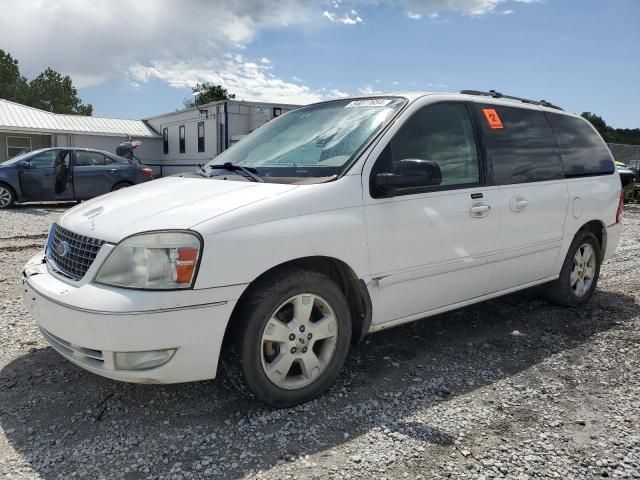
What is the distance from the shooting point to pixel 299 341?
2957 millimetres

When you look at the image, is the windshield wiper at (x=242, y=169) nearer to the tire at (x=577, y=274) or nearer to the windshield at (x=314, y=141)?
the windshield at (x=314, y=141)

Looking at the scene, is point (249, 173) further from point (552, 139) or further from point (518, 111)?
point (552, 139)

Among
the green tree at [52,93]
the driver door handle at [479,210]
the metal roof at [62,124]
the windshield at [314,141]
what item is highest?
the green tree at [52,93]

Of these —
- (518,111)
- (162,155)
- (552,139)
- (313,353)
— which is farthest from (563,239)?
(162,155)

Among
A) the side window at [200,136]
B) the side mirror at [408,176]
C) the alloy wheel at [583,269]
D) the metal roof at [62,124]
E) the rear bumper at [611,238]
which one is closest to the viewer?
the side mirror at [408,176]

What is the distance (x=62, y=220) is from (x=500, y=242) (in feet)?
9.89

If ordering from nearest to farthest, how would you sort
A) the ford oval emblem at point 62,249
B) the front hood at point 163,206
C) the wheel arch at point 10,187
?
the front hood at point 163,206 → the ford oval emblem at point 62,249 → the wheel arch at point 10,187

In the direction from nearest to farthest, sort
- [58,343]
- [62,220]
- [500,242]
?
[58,343] < [62,220] < [500,242]

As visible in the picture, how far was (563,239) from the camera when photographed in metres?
4.60

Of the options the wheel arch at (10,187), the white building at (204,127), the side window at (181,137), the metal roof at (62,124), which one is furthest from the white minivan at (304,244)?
the metal roof at (62,124)

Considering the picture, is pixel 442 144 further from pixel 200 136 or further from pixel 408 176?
pixel 200 136

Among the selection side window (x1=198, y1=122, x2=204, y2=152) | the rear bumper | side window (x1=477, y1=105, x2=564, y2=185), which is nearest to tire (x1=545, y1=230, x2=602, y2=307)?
the rear bumper

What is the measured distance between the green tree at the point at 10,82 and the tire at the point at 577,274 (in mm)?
A: 66183

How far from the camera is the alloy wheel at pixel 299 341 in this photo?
289 cm
